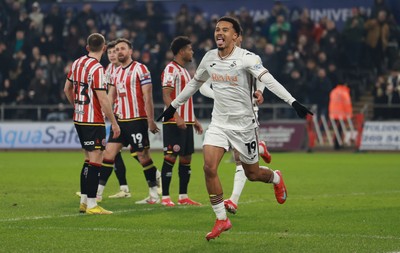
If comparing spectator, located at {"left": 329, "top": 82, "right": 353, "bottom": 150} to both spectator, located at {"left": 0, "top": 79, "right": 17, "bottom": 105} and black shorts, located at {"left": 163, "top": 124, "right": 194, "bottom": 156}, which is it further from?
black shorts, located at {"left": 163, "top": 124, "right": 194, "bottom": 156}

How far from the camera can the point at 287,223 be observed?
11688 mm

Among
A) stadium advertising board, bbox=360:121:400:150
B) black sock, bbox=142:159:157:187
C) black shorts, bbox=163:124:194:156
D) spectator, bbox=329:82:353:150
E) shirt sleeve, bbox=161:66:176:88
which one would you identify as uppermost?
shirt sleeve, bbox=161:66:176:88

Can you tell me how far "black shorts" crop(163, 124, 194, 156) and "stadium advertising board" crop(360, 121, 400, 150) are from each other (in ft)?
54.8

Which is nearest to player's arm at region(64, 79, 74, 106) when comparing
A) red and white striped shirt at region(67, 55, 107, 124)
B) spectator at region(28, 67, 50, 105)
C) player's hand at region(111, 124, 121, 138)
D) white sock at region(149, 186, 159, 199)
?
red and white striped shirt at region(67, 55, 107, 124)

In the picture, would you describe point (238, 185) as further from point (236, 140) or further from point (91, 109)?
point (236, 140)

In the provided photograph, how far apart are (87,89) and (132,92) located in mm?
1557

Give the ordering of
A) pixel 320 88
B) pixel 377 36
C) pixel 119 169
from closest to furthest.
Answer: pixel 119 169
pixel 320 88
pixel 377 36

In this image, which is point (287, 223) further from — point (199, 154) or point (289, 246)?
point (199, 154)

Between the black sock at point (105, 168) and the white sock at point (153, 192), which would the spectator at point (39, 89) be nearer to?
the black sock at point (105, 168)

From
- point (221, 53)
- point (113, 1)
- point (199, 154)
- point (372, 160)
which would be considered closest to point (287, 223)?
point (221, 53)

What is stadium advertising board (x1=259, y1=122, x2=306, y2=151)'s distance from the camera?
30.7 metres

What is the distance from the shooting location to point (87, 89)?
515 inches

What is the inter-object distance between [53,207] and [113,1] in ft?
78.3

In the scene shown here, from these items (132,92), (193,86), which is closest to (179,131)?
(132,92)
